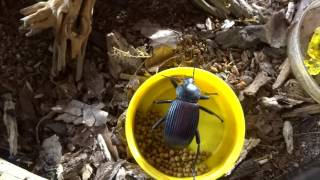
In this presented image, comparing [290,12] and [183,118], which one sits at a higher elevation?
[290,12]

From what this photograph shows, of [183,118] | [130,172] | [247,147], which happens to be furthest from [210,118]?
[130,172]

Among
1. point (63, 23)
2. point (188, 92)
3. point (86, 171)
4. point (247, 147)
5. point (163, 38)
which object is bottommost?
point (86, 171)

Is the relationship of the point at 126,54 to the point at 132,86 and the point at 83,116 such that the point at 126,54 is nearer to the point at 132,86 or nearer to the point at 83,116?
the point at 132,86

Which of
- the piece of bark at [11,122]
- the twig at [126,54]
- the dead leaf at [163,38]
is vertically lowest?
the piece of bark at [11,122]

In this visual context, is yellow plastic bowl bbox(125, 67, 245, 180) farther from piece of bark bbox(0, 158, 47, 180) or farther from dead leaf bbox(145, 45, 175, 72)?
piece of bark bbox(0, 158, 47, 180)

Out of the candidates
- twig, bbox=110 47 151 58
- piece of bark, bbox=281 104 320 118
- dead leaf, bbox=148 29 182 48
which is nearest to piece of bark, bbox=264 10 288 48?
piece of bark, bbox=281 104 320 118

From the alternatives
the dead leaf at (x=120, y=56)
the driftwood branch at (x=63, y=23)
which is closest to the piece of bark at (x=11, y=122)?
the driftwood branch at (x=63, y=23)

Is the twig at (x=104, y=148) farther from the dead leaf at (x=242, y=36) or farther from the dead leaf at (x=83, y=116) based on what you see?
the dead leaf at (x=242, y=36)
